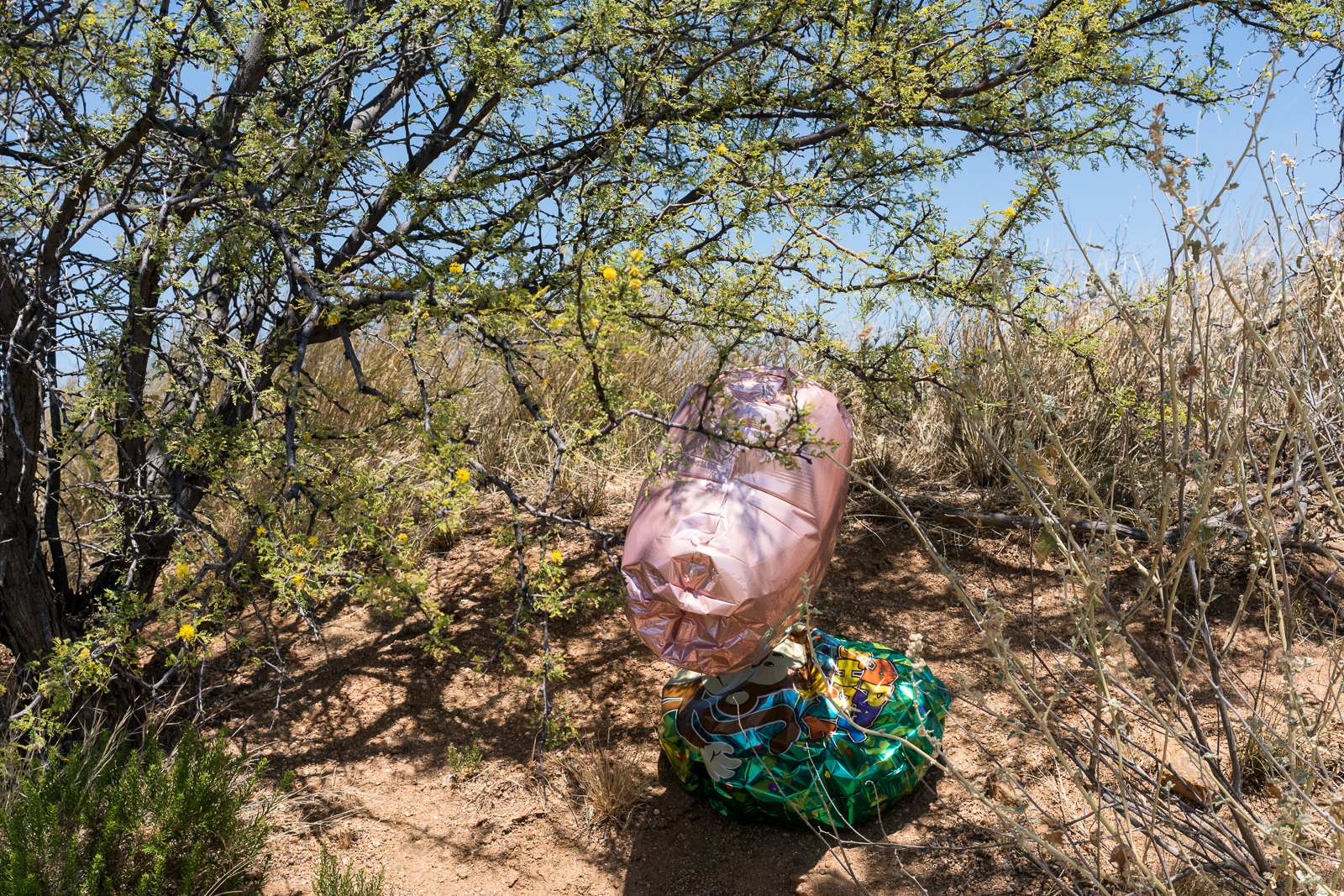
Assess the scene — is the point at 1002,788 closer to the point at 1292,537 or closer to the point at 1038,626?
the point at 1038,626

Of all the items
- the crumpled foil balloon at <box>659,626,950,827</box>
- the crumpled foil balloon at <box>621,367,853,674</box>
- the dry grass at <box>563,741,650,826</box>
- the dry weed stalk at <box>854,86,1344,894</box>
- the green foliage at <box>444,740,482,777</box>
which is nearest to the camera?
the dry weed stalk at <box>854,86,1344,894</box>

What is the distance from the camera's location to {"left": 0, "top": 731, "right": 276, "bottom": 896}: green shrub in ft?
7.10

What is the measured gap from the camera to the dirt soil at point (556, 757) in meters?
2.62

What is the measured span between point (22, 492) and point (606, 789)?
2.05 metres

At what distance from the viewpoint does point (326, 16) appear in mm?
2660

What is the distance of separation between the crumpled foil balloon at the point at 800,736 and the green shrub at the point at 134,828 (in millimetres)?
1254

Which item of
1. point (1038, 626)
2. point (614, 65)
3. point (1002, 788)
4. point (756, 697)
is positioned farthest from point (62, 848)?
point (1038, 626)

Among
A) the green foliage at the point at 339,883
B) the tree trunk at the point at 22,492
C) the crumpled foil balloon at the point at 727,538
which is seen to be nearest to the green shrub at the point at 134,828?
the green foliage at the point at 339,883

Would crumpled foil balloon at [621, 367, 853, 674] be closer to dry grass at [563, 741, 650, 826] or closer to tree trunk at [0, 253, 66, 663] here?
dry grass at [563, 741, 650, 826]

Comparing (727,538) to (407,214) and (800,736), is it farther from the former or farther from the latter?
(407,214)

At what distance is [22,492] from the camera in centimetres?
282

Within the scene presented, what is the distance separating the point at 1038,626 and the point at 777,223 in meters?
1.96

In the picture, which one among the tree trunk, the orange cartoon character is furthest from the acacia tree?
the orange cartoon character

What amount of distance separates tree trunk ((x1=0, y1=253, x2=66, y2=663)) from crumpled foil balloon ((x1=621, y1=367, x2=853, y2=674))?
1.81 m
